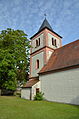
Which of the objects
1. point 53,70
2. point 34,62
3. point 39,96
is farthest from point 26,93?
point 34,62

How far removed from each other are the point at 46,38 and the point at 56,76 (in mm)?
8871

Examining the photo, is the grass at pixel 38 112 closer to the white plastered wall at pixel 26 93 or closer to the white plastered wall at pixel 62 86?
the white plastered wall at pixel 62 86

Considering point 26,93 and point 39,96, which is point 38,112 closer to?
point 39,96

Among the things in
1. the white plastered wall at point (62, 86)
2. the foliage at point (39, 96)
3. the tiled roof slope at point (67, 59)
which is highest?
the tiled roof slope at point (67, 59)

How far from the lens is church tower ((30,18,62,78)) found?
19219 millimetres

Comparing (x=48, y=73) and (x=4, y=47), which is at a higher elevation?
(x=4, y=47)

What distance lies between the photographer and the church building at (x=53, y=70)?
482 inches

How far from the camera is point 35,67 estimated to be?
805 inches

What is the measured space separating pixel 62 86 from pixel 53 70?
267cm

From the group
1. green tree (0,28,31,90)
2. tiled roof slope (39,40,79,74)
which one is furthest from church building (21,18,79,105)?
green tree (0,28,31,90)

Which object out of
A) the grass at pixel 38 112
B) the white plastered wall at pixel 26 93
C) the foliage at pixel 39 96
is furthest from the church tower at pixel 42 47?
the grass at pixel 38 112

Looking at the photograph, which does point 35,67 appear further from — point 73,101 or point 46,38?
point 73,101

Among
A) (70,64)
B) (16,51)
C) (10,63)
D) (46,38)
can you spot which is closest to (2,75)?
(10,63)

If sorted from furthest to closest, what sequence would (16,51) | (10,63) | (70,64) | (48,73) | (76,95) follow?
(16,51) < (10,63) < (48,73) < (70,64) < (76,95)
